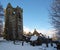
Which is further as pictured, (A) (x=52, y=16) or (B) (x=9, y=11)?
(B) (x=9, y=11)

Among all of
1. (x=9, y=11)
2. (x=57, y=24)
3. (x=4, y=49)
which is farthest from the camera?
(x=9, y=11)

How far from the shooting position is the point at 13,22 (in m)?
50.4

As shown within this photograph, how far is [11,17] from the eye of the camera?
164ft

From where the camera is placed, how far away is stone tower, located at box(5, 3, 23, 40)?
4962cm

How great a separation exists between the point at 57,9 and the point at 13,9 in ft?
107

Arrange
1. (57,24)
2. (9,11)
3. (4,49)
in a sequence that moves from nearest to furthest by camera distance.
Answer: (57,24)
(4,49)
(9,11)

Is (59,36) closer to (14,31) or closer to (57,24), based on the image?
(57,24)

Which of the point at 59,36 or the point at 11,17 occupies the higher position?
the point at 11,17

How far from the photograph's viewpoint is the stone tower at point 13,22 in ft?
163

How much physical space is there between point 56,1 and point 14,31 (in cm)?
3107

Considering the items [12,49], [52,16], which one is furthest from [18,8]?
[52,16]

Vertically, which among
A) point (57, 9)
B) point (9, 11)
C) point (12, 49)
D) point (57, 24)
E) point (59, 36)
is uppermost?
point (9, 11)

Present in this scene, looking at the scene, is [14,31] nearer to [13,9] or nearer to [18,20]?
[18,20]

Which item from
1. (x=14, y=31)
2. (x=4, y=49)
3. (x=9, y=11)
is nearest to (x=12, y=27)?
(x=14, y=31)
